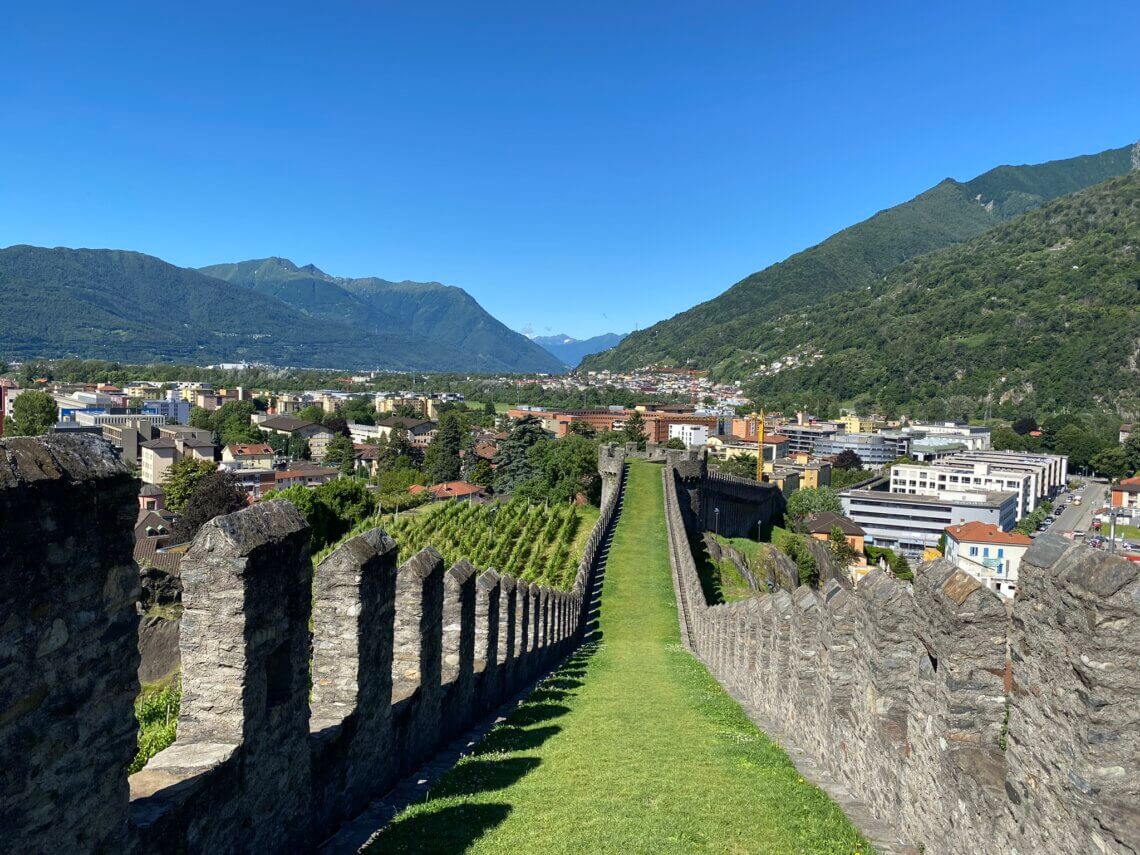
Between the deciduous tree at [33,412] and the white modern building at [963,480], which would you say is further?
the white modern building at [963,480]

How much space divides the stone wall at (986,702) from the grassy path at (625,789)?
69 cm

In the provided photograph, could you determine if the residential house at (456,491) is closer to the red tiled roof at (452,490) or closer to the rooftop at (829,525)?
the red tiled roof at (452,490)

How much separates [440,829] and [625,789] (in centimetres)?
219

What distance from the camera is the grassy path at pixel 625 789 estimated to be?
643 centimetres

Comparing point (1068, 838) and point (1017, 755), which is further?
point (1017, 755)

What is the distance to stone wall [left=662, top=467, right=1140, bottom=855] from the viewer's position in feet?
12.5

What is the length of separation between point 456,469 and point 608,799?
9388cm

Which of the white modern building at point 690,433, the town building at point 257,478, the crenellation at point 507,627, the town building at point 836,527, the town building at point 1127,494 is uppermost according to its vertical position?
the crenellation at point 507,627

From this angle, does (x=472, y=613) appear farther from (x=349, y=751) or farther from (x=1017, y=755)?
(x=1017, y=755)

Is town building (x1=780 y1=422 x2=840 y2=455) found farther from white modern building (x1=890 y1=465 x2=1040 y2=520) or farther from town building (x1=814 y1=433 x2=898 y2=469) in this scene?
white modern building (x1=890 y1=465 x2=1040 y2=520)

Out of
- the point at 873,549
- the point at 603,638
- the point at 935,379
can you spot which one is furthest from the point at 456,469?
the point at 935,379

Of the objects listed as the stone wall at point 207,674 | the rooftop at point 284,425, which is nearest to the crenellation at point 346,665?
the stone wall at point 207,674

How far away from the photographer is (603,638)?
26.5m

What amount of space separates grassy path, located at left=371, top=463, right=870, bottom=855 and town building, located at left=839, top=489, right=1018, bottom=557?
8637 cm
